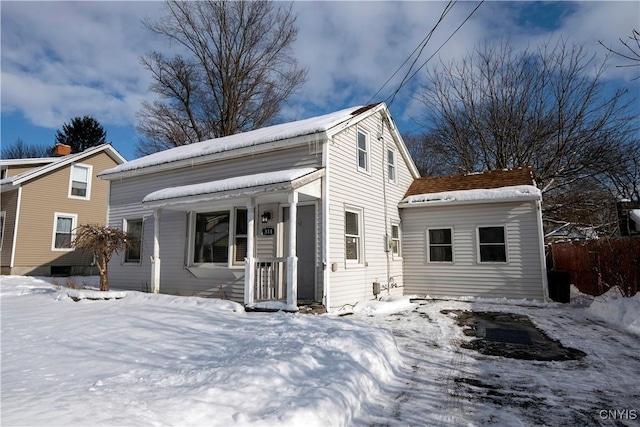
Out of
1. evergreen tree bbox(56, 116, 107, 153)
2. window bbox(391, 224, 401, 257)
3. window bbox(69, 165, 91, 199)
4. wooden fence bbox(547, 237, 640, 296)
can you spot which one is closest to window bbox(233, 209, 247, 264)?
window bbox(391, 224, 401, 257)

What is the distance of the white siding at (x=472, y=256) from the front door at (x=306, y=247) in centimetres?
441

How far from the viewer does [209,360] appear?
4.25 meters

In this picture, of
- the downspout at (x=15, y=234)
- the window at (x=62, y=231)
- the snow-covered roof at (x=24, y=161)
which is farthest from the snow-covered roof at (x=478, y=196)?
the snow-covered roof at (x=24, y=161)

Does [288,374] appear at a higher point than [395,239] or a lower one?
lower

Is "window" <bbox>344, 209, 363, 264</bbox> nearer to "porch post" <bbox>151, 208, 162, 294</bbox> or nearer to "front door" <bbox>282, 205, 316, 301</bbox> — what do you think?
"front door" <bbox>282, 205, 316, 301</bbox>

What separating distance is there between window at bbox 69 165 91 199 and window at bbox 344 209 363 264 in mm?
15814

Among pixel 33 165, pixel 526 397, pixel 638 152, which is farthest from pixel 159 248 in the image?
pixel 638 152

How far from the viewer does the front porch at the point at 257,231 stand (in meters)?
7.78

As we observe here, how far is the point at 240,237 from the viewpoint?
9406 millimetres

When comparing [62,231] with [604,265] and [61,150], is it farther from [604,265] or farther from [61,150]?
[604,265]

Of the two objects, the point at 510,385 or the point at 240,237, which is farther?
the point at 240,237

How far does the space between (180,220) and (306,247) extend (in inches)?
158

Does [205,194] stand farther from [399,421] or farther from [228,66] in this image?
[228,66]

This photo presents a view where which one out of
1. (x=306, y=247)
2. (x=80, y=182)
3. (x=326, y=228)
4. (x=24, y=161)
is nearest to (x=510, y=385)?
(x=326, y=228)
